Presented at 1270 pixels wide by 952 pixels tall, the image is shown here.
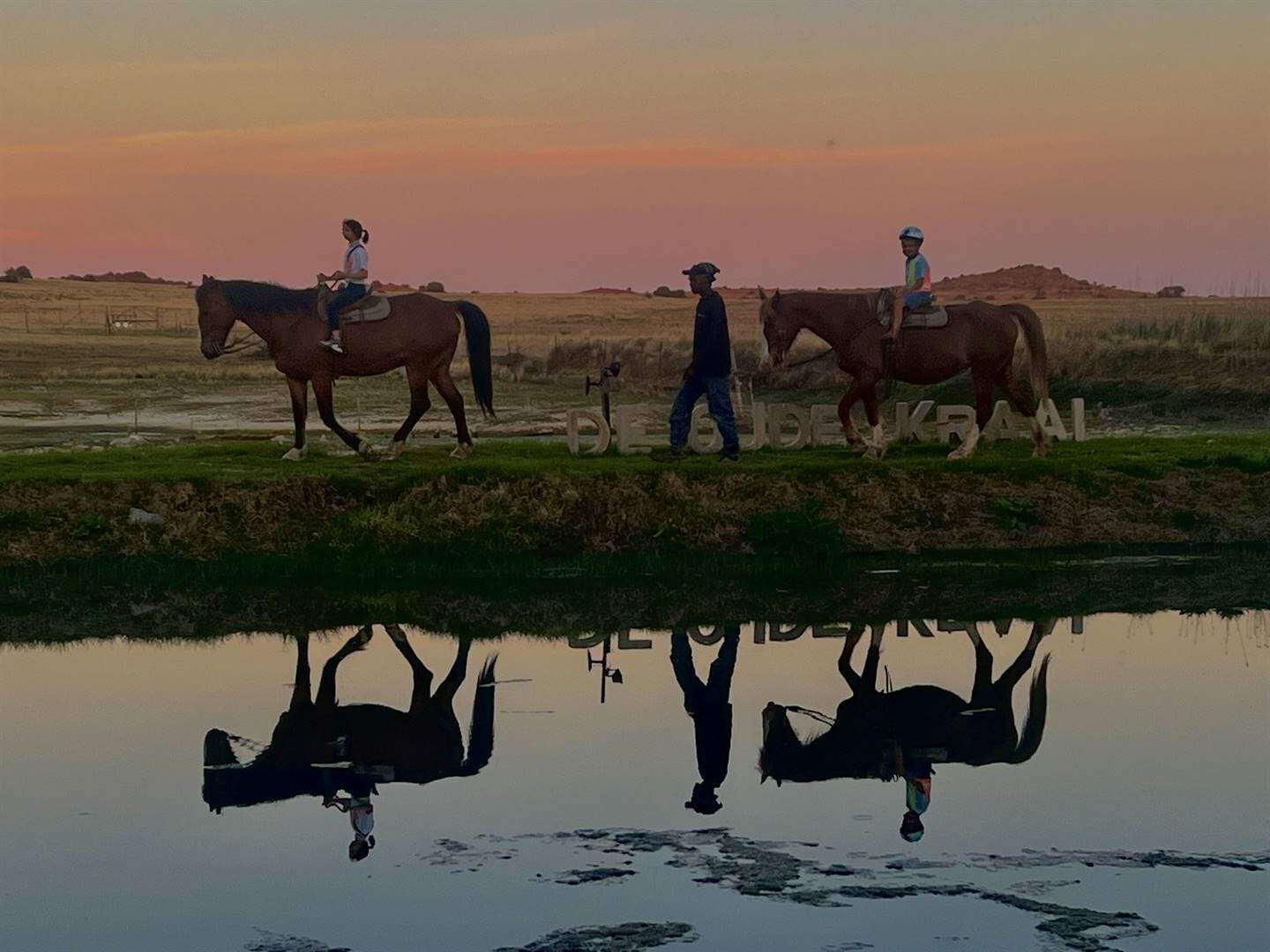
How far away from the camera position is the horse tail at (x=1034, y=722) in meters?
12.0

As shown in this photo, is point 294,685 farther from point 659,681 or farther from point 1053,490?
point 1053,490

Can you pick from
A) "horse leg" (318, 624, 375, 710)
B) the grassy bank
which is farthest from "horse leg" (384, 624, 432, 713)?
the grassy bank

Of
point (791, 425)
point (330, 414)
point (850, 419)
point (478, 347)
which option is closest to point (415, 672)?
point (330, 414)

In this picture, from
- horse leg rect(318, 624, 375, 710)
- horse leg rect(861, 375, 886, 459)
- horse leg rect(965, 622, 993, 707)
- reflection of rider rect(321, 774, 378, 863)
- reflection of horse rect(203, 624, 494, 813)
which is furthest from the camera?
horse leg rect(861, 375, 886, 459)

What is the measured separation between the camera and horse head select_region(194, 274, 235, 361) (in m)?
23.2

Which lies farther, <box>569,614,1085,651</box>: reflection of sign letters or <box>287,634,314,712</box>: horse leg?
<box>569,614,1085,651</box>: reflection of sign letters

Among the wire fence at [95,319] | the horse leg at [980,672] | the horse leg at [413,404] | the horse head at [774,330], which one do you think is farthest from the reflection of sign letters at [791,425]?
the wire fence at [95,319]

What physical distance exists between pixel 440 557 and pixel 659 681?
590 cm

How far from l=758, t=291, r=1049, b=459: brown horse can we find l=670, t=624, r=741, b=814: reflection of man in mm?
6680

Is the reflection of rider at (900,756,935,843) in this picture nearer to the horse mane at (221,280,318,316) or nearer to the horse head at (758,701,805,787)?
the horse head at (758,701,805,787)

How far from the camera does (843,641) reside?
51.8ft

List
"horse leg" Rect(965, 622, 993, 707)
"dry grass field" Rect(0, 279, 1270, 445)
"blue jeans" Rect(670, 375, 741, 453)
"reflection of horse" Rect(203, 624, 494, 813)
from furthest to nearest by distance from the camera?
"dry grass field" Rect(0, 279, 1270, 445) → "blue jeans" Rect(670, 375, 741, 453) → "horse leg" Rect(965, 622, 993, 707) → "reflection of horse" Rect(203, 624, 494, 813)

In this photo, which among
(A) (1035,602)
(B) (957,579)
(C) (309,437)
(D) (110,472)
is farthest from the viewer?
(C) (309,437)

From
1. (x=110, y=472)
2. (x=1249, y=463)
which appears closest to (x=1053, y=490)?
(x=1249, y=463)
